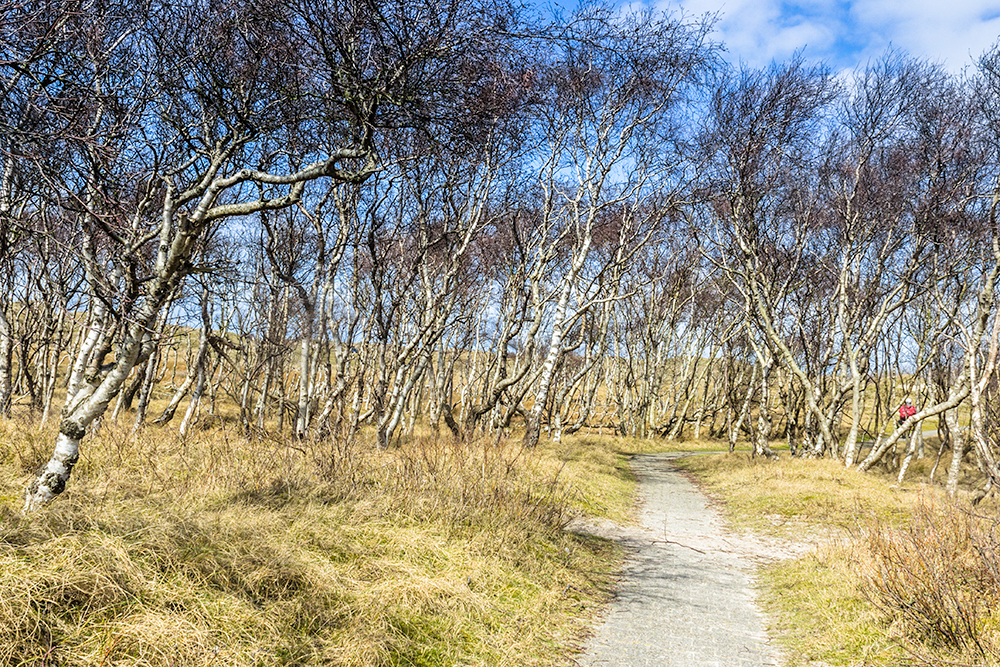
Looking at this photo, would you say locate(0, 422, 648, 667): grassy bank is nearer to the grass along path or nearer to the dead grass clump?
the grass along path

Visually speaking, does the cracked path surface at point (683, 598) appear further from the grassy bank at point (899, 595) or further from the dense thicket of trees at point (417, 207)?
the dense thicket of trees at point (417, 207)

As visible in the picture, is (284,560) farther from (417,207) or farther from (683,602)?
(417,207)

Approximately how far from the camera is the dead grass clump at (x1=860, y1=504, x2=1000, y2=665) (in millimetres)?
4184

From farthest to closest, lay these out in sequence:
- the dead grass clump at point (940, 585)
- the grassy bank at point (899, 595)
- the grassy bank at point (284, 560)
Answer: the grassy bank at point (899, 595), the dead grass clump at point (940, 585), the grassy bank at point (284, 560)

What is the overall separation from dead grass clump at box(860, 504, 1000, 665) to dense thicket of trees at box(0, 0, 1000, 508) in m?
2.04

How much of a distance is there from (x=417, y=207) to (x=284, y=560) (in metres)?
9.52

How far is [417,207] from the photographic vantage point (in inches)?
513

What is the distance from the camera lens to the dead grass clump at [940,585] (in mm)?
4184

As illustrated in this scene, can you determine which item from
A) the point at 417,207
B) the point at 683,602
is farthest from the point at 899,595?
the point at 417,207

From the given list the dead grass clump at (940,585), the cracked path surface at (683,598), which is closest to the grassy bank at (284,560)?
the cracked path surface at (683,598)

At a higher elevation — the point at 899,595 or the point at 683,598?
the point at 899,595

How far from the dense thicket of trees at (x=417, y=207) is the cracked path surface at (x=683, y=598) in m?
3.14

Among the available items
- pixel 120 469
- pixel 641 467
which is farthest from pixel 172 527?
pixel 641 467

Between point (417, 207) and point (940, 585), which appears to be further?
point (417, 207)
